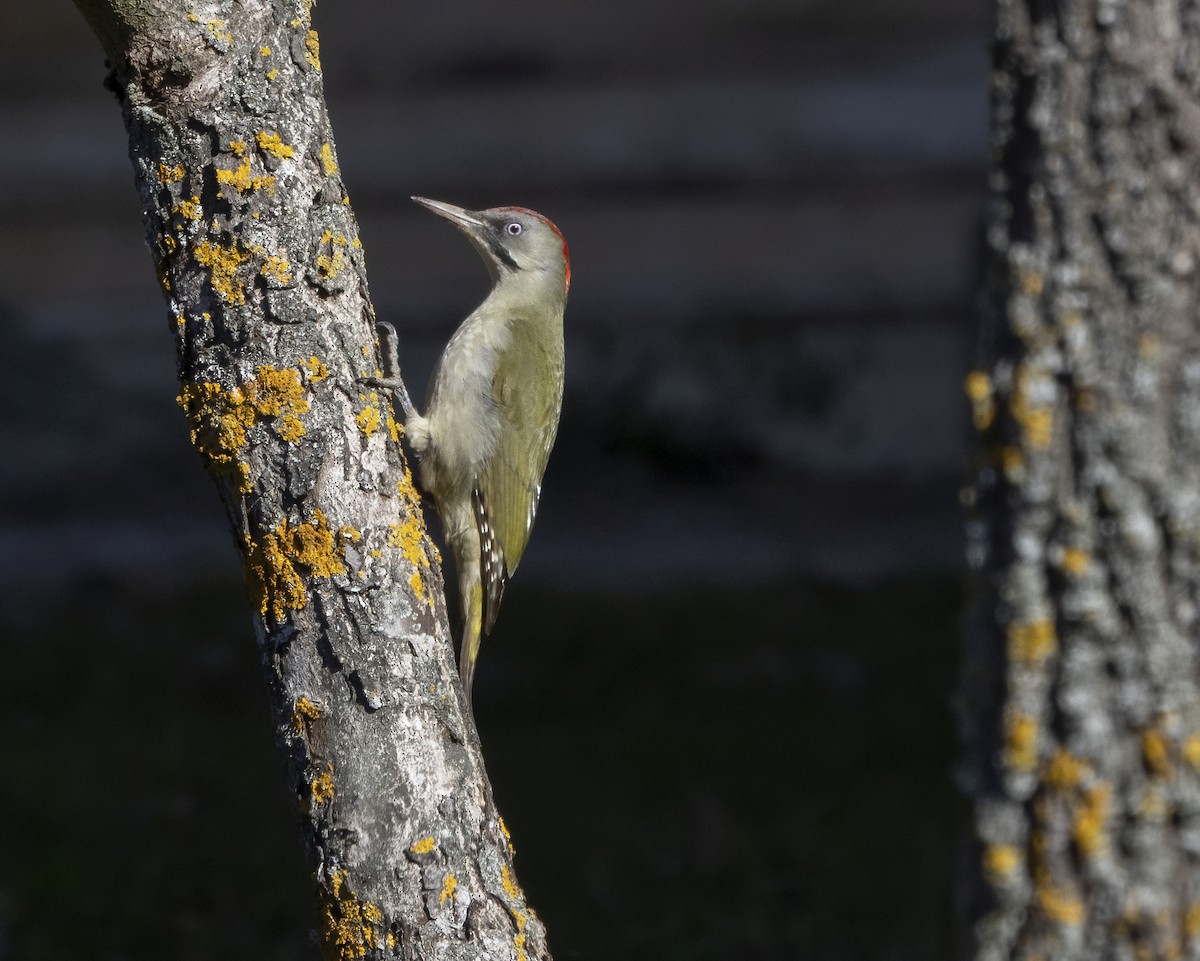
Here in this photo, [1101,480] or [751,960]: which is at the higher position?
[1101,480]

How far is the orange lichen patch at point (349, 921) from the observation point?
8.27 feet

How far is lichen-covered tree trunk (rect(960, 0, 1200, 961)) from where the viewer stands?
382 cm

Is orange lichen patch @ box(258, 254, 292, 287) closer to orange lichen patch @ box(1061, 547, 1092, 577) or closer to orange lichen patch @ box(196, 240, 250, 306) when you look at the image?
orange lichen patch @ box(196, 240, 250, 306)

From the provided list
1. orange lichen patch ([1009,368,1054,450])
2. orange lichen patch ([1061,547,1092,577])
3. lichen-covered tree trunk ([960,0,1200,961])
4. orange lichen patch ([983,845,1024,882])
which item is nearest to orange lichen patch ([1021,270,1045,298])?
lichen-covered tree trunk ([960,0,1200,961])

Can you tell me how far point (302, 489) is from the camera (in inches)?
99.7

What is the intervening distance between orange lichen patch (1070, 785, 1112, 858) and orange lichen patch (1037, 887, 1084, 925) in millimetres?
120

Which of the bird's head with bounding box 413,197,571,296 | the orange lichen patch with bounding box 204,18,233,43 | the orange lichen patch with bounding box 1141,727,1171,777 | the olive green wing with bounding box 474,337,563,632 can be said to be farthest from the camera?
the bird's head with bounding box 413,197,571,296

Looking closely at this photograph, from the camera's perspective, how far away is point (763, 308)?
9.41 meters

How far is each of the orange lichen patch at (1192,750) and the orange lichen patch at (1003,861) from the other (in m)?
0.47

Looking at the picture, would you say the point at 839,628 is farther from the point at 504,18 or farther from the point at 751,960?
the point at 504,18

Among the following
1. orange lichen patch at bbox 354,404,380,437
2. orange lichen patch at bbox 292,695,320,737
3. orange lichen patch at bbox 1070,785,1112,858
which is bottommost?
orange lichen patch at bbox 1070,785,1112,858

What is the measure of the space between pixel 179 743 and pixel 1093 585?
3.97 meters

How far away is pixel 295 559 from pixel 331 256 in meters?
0.49

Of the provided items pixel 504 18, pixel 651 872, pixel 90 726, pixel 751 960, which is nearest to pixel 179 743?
pixel 90 726
